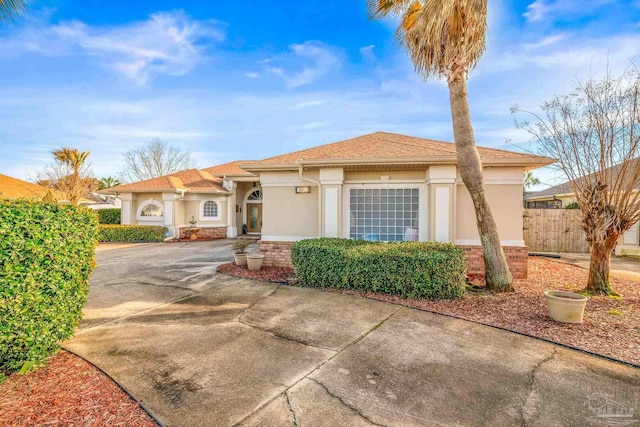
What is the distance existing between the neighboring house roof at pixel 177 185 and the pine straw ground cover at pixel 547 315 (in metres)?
12.6

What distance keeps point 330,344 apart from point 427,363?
1.34 metres

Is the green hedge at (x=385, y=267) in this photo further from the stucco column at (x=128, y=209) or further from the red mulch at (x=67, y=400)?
Result: the stucco column at (x=128, y=209)

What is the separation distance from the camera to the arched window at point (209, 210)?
18750 mm

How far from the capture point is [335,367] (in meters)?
3.52

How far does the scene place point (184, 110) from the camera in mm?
16438

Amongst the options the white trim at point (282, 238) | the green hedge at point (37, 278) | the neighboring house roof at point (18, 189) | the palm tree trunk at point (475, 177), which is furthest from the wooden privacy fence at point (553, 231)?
the neighboring house roof at point (18, 189)

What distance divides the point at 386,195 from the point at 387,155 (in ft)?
4.20

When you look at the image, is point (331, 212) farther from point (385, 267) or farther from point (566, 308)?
point (566, 308)

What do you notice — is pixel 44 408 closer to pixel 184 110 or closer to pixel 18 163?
pixel 184 110

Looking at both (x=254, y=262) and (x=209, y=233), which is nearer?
(x=254, y=262)

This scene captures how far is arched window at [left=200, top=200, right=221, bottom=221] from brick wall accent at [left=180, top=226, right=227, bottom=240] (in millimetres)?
733

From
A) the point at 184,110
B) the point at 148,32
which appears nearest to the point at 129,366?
the point at 148,32

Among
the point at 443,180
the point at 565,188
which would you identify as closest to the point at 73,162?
the point at 443,180

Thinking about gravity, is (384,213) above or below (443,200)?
below
